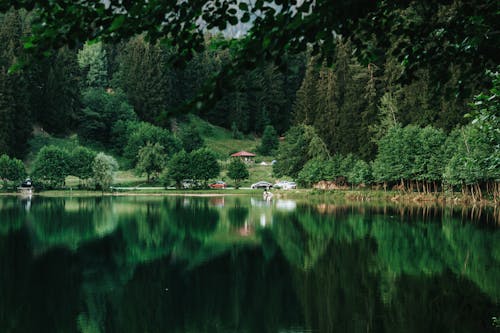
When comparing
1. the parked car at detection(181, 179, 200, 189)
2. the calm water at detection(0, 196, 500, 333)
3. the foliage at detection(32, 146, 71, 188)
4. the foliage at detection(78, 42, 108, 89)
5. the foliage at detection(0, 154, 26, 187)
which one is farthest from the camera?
the foliage at detection(78, 42, 108, 89)

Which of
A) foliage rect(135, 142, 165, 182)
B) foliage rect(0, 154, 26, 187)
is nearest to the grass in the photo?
foliage rect(135, 142, 165, 182)

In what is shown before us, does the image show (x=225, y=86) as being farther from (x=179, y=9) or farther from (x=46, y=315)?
(x=46, y=315)

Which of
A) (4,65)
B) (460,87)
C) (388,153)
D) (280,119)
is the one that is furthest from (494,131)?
(280,119)

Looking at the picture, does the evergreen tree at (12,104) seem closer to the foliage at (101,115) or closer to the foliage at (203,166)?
the foliage at (101,115)

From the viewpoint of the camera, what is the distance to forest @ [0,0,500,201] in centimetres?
600

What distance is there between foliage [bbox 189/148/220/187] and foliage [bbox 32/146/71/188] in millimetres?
18075

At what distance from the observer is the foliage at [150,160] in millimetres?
96350

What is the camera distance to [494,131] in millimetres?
16078

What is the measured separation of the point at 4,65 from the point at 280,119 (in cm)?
6665

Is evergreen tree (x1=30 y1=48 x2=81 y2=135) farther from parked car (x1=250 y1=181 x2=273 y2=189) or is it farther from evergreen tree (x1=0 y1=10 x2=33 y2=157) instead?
parked car (x1=250 y1=181 x2=273 y2=189)

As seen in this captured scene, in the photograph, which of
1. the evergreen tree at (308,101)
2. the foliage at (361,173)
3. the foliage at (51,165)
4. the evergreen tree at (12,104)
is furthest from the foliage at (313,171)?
the evergreen tree at (12,104)

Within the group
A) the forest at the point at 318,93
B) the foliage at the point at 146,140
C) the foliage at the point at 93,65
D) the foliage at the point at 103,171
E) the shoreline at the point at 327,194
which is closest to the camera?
the forest at the point at 318,93

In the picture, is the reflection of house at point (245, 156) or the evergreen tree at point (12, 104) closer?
the evergreen tree at point (12, 104)

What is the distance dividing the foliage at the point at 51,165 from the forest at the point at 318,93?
4637mm
